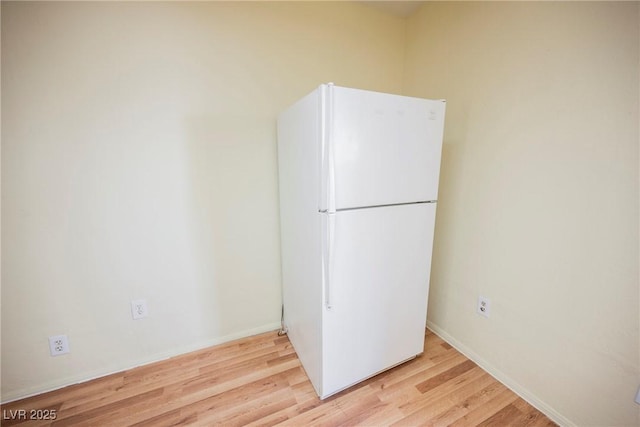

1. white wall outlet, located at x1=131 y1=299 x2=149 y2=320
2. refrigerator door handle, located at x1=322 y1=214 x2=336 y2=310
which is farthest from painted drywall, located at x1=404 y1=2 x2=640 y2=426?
white wall outlet, located at x1=131 y1=299 x2=149 y2=320

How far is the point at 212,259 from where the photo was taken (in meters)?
1.64

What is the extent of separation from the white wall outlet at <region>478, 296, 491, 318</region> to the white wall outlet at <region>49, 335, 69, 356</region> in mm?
2467

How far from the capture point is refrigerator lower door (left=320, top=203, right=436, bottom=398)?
3.93 feet

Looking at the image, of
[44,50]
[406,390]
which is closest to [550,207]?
[406,390]

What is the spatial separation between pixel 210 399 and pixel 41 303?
Result: 3.44ft

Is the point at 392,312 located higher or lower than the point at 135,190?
lower

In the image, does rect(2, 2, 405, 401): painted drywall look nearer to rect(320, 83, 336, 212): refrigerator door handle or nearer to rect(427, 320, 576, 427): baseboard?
rect(320, 83, 336, 212): refrigerator door handle

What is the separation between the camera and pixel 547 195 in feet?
3.92

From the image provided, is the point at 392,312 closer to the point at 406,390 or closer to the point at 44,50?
the point at 406,390

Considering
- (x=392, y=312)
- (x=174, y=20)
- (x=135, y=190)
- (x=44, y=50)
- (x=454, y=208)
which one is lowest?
(x=392, y=312)

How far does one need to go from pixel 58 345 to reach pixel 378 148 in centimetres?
206

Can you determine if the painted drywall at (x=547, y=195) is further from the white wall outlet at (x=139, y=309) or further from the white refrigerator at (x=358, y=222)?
the white wall outlet at (x=139, y=309)

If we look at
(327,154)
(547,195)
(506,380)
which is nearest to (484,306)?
(506,380)

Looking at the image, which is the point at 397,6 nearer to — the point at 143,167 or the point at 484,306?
the point at 143,167
